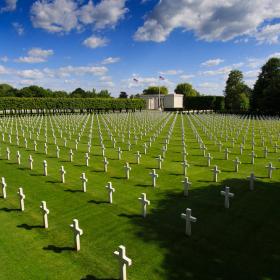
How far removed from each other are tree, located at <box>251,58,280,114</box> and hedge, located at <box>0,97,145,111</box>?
34302 mm

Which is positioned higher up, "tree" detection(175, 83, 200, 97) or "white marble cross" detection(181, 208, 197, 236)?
"tree" detection(175, 83, 200, 97)

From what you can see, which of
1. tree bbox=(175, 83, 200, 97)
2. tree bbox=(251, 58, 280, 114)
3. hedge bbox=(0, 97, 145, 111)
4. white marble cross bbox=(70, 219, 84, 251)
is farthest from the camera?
tree bbox=(175, 83, 200, 97)

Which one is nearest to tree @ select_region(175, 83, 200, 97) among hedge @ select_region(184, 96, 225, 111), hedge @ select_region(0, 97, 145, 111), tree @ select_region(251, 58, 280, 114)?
hedge @ select_region(184, 96, 225, 111)

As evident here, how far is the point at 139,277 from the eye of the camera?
529cm

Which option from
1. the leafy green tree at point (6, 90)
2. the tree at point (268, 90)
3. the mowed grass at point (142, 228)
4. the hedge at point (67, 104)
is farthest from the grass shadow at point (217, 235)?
the leafy green tree at point (6, 90)

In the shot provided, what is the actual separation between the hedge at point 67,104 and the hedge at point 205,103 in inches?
738

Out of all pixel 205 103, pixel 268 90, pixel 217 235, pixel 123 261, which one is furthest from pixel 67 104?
pixel 123 261

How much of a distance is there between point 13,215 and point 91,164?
Answer: 6.45m

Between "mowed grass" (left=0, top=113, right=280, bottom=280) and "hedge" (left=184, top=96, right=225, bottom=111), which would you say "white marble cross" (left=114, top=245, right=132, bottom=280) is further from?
"hedge" (left=184, top=96, right=225, bottom=111)

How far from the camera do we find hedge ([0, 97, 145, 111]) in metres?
60.1

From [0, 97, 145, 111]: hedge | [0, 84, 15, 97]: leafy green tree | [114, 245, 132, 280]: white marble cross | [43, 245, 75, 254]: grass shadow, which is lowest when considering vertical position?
[43, 245, 75, 254]: grass shadow

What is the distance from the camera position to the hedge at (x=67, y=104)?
60.1m

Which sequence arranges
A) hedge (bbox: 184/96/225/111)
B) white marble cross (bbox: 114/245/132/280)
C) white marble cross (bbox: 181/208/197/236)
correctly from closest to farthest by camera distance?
white marble cross (bbox: 114/245/132/280) < white marble cross (bbox: 181/208/197/236) < hedge (bbox: 184/96/225/111)

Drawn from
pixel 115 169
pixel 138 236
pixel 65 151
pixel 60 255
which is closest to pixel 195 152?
pixel 115 169
